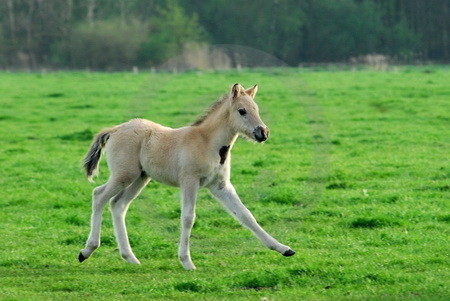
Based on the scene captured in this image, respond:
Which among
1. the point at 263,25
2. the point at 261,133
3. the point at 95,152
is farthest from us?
the point at 263,25

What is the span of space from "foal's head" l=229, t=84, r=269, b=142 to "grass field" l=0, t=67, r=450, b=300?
1492 millimetres

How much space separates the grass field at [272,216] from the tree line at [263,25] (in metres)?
42.1

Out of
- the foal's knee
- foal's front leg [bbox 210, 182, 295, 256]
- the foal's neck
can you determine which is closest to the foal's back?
the foal's neck

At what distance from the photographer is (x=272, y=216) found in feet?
40.0

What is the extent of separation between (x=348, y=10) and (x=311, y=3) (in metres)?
3.82

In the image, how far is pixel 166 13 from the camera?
70.6 metres

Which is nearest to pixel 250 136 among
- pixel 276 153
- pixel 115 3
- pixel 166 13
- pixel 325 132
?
pixel 276 153

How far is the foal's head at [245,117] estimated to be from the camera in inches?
345

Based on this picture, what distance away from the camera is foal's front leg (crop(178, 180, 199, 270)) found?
8.93 metres

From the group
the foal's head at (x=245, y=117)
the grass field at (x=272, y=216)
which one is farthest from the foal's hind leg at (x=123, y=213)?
the foal's head at (x=245, y=117)

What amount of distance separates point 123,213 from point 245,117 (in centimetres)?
197

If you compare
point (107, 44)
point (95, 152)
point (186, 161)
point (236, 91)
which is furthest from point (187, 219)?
point (107, 44)

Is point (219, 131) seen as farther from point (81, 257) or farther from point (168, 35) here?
point (168, 35)

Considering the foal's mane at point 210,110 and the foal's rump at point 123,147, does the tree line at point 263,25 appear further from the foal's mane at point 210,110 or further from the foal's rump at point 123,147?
the foal's mane at point 210,110
